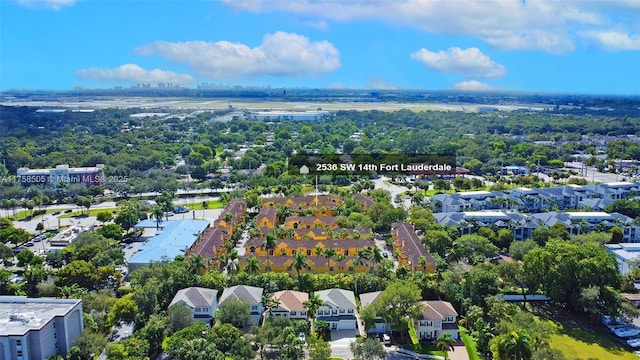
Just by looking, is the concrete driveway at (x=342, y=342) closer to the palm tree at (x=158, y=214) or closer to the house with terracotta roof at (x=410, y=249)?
the house with terracotta roof at (x=410, y=249)

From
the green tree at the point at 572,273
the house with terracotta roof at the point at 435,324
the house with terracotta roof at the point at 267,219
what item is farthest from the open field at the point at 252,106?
the house with terracotta roof at the point at 435,324

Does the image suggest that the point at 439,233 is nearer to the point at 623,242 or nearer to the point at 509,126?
the point at 623,242

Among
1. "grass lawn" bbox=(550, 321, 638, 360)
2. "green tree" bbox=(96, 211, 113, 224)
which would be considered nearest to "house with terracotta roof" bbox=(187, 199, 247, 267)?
"green tree" bbox=(96, 211, 113, 224)

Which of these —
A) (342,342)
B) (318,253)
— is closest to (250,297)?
(342,342)

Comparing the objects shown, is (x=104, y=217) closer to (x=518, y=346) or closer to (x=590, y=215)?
(x=518, y=346)

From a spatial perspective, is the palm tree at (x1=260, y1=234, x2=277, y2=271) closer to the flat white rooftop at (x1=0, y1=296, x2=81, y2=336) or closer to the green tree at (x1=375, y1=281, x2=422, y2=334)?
the green tree at (x1=375, y1=281, x2=422, y2=334)

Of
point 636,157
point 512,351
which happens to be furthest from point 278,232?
point 636,157

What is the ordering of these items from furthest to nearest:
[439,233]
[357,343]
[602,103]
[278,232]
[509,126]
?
[602,103] → [509,126] → [278,232] → [439,233] → [357,343]
